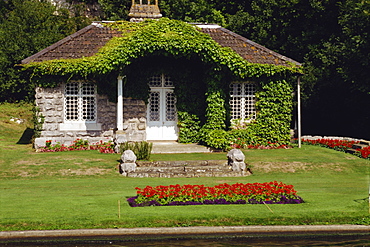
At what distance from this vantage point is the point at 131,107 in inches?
1146

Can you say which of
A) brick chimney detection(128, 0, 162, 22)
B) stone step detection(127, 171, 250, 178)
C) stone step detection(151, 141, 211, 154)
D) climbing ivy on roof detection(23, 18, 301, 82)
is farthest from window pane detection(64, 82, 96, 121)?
stone step detection(127, 171, 250, 178)

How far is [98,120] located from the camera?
28.8 meters

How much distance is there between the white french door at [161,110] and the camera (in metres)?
29.7

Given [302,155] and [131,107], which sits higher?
[131,107]

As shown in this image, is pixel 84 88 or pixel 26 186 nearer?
pixel 26 186

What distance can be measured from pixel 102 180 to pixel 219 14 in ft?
82.2

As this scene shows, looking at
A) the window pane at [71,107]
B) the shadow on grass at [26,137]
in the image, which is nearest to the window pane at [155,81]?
the window pane at [71,107]

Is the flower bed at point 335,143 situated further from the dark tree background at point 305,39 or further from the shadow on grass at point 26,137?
the shadow on grass at point 26,137

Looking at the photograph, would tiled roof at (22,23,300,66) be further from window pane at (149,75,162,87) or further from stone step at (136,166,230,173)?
stone step at (136,166,230,173)

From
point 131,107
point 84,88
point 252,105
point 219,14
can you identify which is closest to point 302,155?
point 252,105

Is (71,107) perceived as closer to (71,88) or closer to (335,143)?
(71,88)

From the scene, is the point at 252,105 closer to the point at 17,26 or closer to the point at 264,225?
the point at 264,225

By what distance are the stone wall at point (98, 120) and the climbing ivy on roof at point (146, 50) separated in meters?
1.23

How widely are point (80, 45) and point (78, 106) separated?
291cm
